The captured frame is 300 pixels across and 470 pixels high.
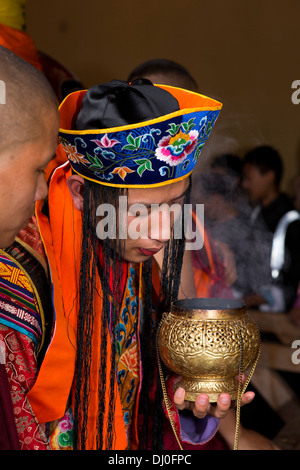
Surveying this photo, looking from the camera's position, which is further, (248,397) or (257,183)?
(257,183)

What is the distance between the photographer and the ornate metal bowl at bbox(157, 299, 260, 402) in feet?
4.00

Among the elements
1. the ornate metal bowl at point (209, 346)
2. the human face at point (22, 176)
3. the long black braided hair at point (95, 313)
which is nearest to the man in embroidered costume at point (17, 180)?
the human face at point (22, 176)

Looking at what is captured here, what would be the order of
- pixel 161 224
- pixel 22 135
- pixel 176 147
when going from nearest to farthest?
pixel 22 135, pixel 176 147, pixel 161 224

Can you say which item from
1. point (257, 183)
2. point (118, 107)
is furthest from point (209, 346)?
point (257, 183)

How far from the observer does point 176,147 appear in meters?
1.33

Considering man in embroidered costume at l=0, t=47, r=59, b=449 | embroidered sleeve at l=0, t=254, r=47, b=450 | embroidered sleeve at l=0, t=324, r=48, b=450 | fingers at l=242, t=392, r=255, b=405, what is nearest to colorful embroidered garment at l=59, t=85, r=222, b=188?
man in embroidered costume at l=0, t=47, r=59, b=449

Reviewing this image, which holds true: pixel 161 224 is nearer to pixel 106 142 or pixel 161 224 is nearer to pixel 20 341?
pixel 106 142

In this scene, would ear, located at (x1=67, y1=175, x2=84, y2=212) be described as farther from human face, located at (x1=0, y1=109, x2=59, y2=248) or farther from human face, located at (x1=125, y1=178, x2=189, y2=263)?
human face, located at (x1=0, y1=109, x2=59, y2=248)

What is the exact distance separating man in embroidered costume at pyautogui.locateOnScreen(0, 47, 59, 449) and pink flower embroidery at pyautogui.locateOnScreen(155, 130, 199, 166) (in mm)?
294

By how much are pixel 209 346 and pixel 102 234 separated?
42 centimetres

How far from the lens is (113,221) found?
1418 mm

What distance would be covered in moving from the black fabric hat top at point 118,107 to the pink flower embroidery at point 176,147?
6 cm
